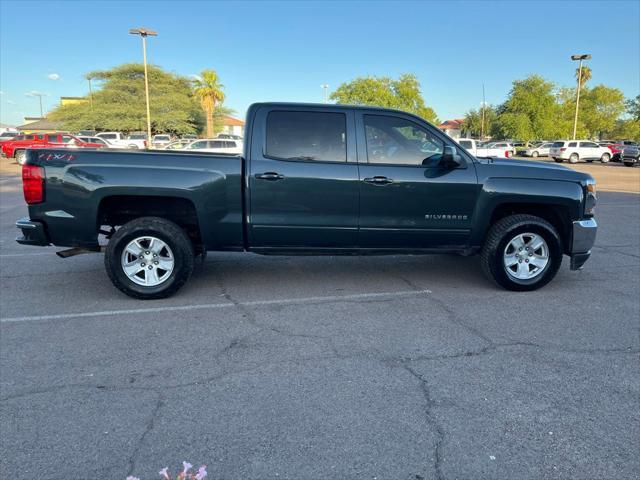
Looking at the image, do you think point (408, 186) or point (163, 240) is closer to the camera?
point (163, 240)

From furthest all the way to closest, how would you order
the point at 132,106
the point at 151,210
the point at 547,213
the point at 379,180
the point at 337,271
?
1. the point at 132,106
2. the point at 337,271
3. the point at 547,213
4. the point at 151,210
5. the point at 379,180

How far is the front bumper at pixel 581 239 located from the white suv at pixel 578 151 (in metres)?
36.5

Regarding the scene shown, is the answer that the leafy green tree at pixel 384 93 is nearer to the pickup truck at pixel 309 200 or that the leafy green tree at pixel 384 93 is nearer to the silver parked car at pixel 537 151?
the silver parked car at pixel 537 151

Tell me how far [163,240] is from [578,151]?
40.1m

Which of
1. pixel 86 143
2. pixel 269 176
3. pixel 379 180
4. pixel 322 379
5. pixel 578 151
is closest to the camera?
pixel 322 379

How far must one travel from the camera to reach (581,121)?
7062 cm

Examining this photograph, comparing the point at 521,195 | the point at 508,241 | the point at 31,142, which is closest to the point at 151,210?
the point at 508,241

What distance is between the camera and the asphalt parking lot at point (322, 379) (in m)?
2.51

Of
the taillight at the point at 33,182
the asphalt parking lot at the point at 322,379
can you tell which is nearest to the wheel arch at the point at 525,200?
the asphalt parking lot at the point at 322,379

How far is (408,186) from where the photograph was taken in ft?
16.4

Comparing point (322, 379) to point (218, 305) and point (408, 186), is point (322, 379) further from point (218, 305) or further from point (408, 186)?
point (408, 186)

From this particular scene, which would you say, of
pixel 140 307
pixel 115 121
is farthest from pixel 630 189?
pixel 115 121

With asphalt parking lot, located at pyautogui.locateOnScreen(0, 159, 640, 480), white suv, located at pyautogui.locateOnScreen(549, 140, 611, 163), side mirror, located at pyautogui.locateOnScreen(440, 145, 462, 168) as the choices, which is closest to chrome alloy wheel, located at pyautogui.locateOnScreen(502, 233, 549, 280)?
asphalt parking lot, located at pyautogui.locateOnScreen(0, 159, 640, 480)

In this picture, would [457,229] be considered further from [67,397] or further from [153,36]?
[153,36]
